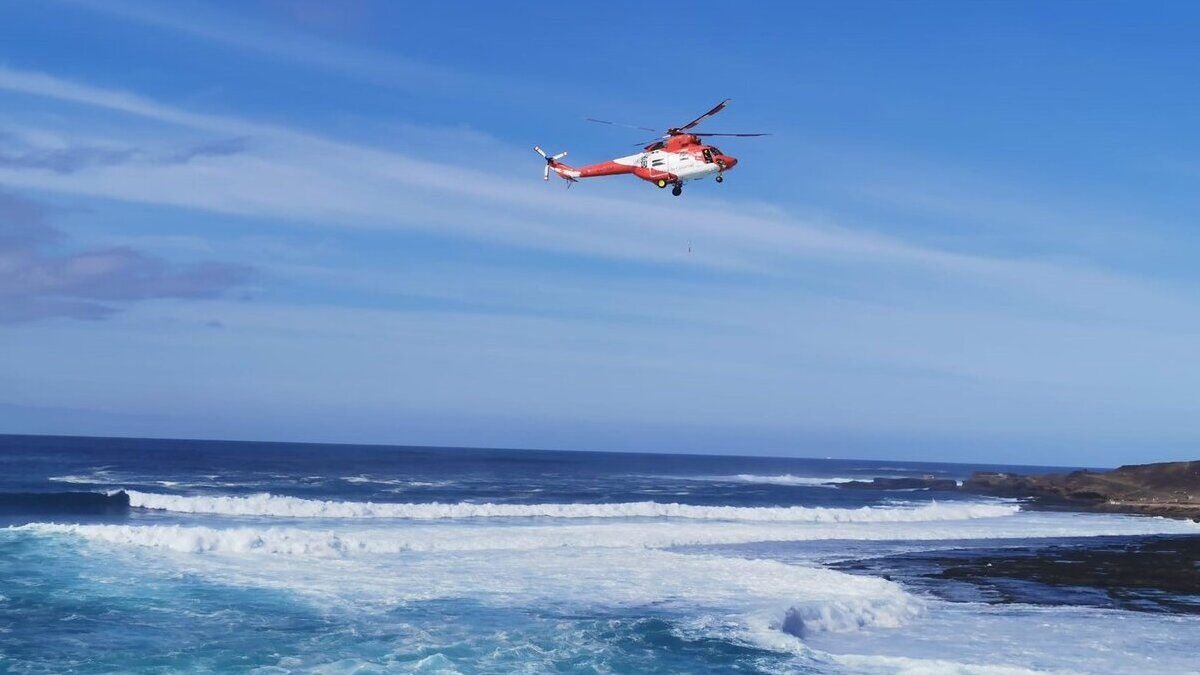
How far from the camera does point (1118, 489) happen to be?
59500 mm

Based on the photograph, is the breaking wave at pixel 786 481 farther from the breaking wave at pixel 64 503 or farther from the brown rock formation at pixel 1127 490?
the breaking wave at pixel 64 503

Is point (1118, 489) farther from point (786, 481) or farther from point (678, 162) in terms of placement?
point (678, 162)

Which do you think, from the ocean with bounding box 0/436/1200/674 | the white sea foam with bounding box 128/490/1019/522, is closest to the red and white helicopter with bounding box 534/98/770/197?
the ocean with bounding box 0/436/1200/674

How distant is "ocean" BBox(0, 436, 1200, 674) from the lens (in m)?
15.5

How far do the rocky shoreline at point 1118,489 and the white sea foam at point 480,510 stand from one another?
31.9 ft

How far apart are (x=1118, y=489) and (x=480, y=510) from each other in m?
42.0

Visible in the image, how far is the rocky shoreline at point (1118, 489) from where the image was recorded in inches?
2012

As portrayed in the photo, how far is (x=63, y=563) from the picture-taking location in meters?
22.8

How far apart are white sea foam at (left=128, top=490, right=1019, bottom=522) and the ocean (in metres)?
0.19

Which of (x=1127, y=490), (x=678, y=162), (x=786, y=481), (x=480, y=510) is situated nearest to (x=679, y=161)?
(x=678, y=162)

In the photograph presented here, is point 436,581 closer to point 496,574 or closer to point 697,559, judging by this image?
point 496,574

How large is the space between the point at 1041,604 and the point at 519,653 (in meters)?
12.1

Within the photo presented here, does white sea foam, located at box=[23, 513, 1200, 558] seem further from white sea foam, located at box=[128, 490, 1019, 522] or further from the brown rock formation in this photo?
the brown rock formation

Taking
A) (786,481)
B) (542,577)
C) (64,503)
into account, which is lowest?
(786,481)
